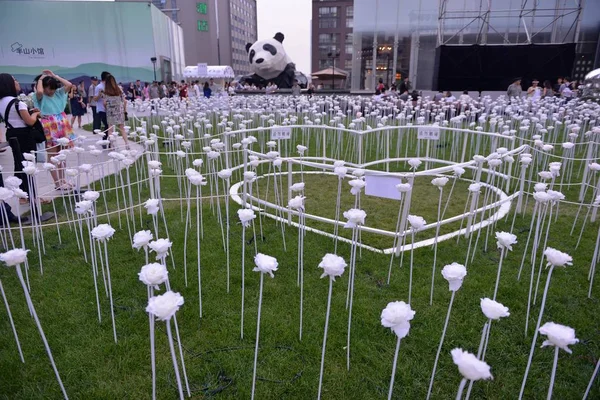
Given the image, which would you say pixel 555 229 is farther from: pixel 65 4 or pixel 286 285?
pixel 65 4

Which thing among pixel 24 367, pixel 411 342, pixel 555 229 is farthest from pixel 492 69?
pixel 24 367

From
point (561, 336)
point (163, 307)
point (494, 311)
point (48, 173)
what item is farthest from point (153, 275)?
point (48, 173)

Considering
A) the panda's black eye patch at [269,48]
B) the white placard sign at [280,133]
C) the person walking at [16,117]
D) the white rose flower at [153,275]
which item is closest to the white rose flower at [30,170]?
the person walking at [16,117]

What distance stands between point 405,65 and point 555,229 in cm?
2097

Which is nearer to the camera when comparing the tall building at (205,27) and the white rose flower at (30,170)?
the white rose flower at (30,170)

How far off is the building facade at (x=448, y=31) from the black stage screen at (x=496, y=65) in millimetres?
122

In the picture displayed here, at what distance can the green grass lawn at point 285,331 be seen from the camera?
7.75 feet

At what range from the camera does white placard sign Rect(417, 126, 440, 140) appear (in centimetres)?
603

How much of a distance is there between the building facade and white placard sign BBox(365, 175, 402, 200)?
16488mm

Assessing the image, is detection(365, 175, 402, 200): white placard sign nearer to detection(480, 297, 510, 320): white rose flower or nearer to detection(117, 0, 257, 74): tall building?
detection(480, 297, 510, 320): white rose flower

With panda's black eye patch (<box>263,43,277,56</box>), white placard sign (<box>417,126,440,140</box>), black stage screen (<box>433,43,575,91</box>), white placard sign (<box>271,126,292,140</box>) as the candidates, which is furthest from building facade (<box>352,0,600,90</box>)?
white placard sign (<box>271,126,292,140</box>)

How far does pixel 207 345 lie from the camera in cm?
270

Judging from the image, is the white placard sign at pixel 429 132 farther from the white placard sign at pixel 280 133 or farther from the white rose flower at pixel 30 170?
the white rose flower at pixel 30 170

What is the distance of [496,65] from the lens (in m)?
17.8
